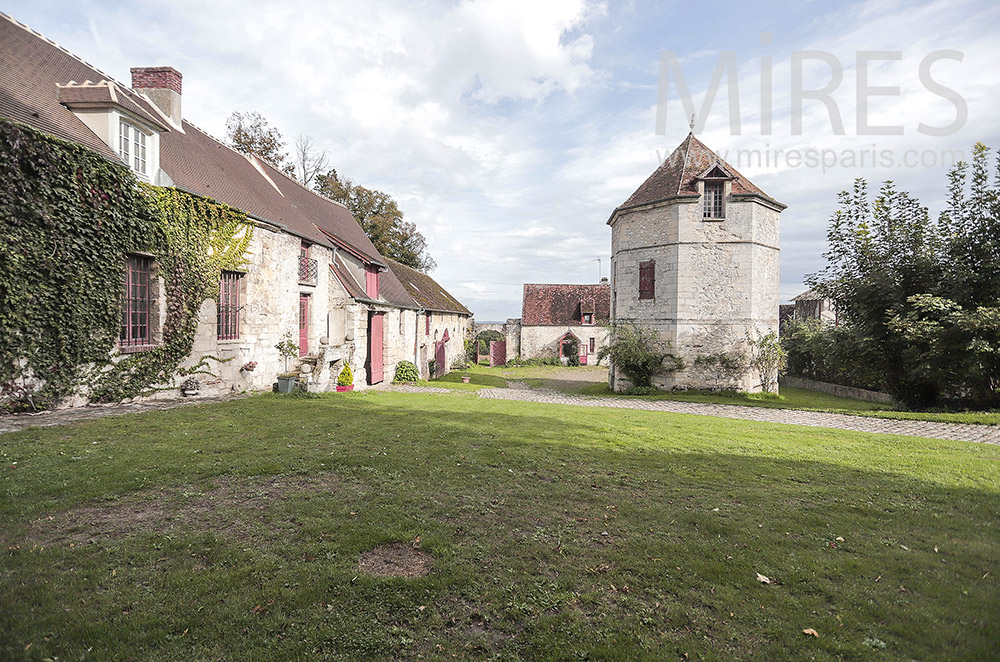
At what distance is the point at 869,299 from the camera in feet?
45.5

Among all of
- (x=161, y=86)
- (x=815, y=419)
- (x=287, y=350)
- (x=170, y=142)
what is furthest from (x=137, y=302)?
(x=815, y=419)

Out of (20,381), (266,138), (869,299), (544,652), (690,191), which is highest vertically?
(266,138)

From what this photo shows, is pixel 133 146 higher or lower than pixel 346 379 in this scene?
higher

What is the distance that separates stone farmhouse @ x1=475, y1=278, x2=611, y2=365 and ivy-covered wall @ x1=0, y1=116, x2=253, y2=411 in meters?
27.8

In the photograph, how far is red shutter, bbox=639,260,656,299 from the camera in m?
17.9

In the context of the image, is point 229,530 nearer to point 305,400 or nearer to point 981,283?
point 305,400

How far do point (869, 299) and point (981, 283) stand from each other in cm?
233

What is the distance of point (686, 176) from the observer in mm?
17656

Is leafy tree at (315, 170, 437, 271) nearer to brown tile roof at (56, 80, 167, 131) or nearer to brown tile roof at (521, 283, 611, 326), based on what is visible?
brown tile roof at (521, 283, 611, 326)

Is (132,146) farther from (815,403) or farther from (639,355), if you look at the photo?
(815,403)

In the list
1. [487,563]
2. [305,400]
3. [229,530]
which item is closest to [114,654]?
[229,530]

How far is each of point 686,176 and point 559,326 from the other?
64.7 ft

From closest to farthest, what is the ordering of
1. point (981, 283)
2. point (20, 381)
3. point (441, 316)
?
1. point (20, 381)
2. point (981, 283)
3. point (441, 316)

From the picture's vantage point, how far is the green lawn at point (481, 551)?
A: 2727 mm
